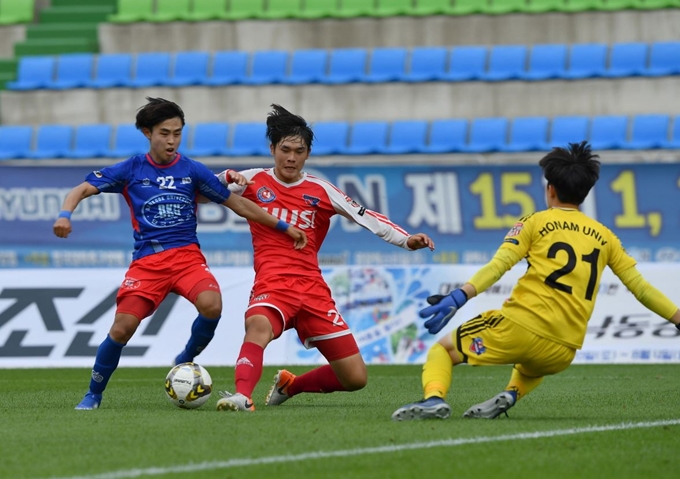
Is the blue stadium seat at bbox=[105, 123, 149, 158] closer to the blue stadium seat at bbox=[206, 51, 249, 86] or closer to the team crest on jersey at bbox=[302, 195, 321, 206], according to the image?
the blue stadium seat at bbox=[206, 51, 249, 86]

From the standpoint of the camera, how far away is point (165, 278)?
24.8 ft

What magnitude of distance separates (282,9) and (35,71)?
4225mm

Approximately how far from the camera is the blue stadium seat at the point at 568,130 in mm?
17156

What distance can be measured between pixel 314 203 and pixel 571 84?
11107 millimetres

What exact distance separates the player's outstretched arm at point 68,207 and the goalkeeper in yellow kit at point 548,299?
2.22m

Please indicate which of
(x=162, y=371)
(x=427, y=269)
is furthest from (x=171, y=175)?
(x=427, y=269)

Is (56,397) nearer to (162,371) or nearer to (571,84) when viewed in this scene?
(162,371)

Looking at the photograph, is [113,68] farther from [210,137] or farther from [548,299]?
[548,299]

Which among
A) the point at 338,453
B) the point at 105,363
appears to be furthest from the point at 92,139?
the point at 338,453

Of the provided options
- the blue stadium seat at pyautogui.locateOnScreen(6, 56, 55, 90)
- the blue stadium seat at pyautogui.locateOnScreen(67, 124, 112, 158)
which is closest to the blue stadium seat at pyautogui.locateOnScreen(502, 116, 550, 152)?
the blue stadium seat at pyautogui.locateOnScreen(67, 124, 112, 158)

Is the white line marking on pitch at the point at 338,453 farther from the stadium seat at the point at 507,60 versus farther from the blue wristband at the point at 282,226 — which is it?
the stadium seat at the point at 507,60

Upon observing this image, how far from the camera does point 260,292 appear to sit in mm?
7305

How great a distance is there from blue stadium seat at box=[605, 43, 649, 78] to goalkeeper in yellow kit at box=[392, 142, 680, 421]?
40.1ft

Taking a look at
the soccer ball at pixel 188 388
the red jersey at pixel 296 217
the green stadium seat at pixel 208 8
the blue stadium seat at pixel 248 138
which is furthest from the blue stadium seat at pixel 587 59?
the soccer ball at pixel 188 388
